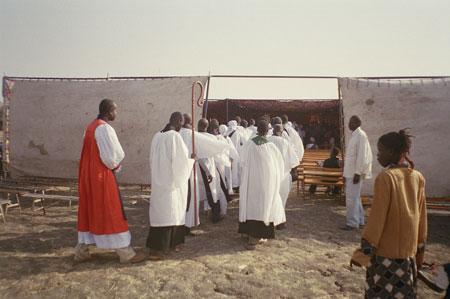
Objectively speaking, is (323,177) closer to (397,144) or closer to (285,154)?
(285,154)

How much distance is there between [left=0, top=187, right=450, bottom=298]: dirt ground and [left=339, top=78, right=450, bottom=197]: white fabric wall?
1949 millimetres

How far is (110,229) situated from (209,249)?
4.86ft

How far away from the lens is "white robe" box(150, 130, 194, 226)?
418cm

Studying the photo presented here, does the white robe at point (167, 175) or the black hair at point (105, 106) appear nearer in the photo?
the black hair at point (105, 106)

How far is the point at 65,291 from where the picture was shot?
132 inches

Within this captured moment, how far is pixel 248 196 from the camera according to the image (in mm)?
4844

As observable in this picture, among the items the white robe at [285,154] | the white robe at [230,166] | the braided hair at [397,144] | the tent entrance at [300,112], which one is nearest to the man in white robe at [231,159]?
the white robe at [230,166]

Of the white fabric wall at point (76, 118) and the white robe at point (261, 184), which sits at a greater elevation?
the white fabric wall at point (76, 118)

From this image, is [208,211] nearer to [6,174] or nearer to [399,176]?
[399,176]

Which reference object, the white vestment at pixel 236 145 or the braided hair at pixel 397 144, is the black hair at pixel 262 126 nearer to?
the braided hair at pixel 397 144

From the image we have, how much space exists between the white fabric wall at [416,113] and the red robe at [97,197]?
556cm

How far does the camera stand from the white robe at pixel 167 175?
4180 mm

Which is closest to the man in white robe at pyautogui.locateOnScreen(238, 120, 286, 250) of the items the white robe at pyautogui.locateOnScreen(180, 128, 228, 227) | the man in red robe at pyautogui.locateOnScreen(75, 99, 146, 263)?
the white robe at pyautogui.locateOnScreen(180, 128, 228, 227)

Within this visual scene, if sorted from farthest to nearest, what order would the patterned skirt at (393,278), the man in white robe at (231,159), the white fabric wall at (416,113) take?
the white fabric wall at (416,113) → the man in white robe at (231,159) → the patterned skirt at (393,278)
